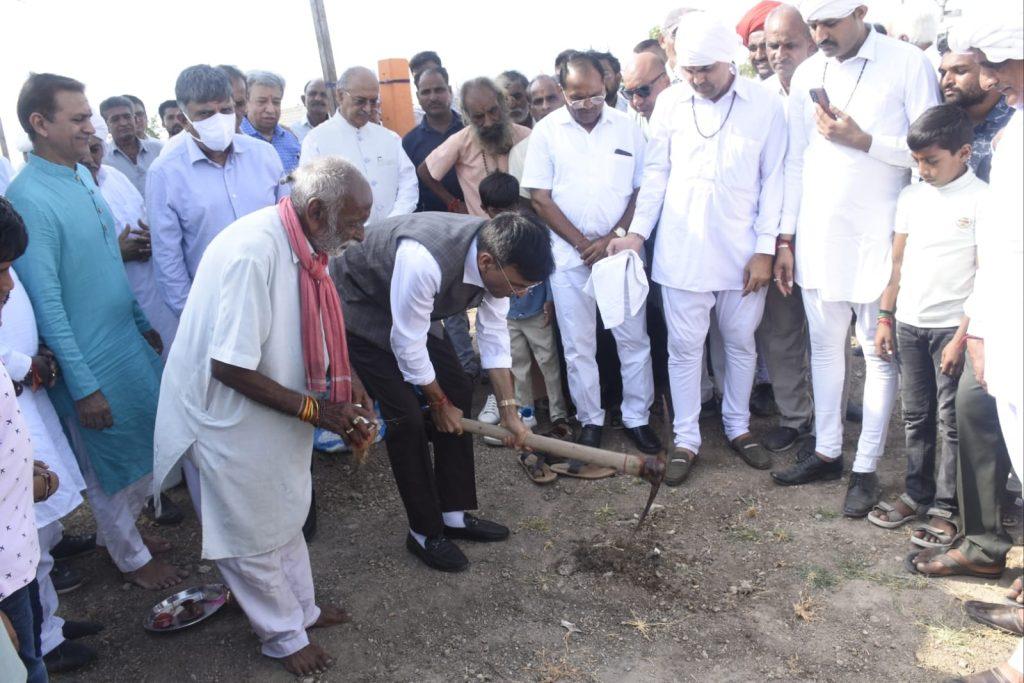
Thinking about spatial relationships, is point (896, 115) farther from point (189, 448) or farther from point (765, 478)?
point (189, 448)

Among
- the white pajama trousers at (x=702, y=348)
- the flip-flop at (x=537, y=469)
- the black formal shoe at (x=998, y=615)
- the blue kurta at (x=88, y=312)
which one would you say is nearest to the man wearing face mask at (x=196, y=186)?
the blue kurta at (x=88, y=312)

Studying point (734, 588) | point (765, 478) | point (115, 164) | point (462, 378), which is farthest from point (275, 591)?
point (115, 164)

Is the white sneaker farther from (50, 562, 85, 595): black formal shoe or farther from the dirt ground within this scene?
(50, 562, 85, 595): black formal shoe

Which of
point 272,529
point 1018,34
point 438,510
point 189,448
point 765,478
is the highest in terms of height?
point 1018,34

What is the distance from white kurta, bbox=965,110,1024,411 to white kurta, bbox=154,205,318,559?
2198mm

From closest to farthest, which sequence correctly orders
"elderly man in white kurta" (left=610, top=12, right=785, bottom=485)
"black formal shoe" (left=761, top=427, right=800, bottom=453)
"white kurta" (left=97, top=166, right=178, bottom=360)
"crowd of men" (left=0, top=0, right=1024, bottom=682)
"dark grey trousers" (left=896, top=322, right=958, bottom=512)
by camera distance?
1. "crowd of men" (left=0, top=0, right=1024, bottom=682)
2. "dark grey trousers" (left=896, top=322, right=958, bottom=512)
3. "elderly man in white kurta" (left=610, top=12, right=785, bottom=485)
4. "white kurta" (left=97, top=166, right=178, bottom=360)
5. "black formal shoe" (left=761, top=427, right=800, bottom=453)

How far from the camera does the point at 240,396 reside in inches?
108

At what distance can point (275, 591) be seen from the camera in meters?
2.95

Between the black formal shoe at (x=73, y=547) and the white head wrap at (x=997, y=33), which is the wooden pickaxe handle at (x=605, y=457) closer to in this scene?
the white head wrap at (x=997, y=33)

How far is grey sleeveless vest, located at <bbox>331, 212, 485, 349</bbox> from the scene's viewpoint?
3.17 m

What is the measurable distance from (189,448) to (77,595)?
1.48 m

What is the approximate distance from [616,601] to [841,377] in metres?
1.78

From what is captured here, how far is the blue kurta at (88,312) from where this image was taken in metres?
3.17

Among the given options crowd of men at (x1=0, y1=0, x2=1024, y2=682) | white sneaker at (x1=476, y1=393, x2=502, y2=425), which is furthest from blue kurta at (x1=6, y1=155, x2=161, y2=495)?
white sneaker at (x1=476, y1=393, x2=502, y2=425)
